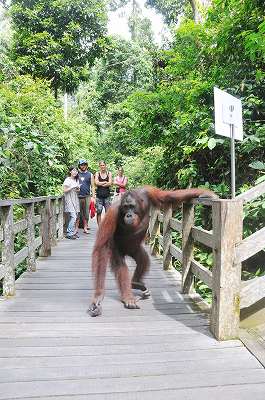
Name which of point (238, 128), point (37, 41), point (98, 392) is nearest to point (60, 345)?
point (98, 392)

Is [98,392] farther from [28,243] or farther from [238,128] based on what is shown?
[28,243]

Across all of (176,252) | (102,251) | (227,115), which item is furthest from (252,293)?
(176,252)

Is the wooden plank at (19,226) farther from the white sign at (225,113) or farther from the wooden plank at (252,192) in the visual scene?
the wooden plank at (252,192)

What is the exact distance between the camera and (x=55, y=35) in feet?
55.1

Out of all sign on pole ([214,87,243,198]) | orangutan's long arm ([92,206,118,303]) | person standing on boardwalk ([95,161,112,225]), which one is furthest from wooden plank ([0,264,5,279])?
person standing on boardwalk ([95,161,112,225])

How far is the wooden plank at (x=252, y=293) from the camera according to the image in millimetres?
3092

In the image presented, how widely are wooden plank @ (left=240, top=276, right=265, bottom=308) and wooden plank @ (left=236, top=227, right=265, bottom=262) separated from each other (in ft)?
0.67

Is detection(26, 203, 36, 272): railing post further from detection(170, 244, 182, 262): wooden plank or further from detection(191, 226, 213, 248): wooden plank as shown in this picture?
detection(191, 226, 213, 248): wooden plank

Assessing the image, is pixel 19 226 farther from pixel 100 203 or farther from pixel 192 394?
pixel 100 203

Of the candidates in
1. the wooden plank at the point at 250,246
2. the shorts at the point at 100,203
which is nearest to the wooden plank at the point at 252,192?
the wooden plank at the point at 250,246

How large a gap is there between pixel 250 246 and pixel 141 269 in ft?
5.67

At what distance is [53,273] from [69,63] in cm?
1286

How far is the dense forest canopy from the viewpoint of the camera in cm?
623

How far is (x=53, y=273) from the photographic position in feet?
19.4
